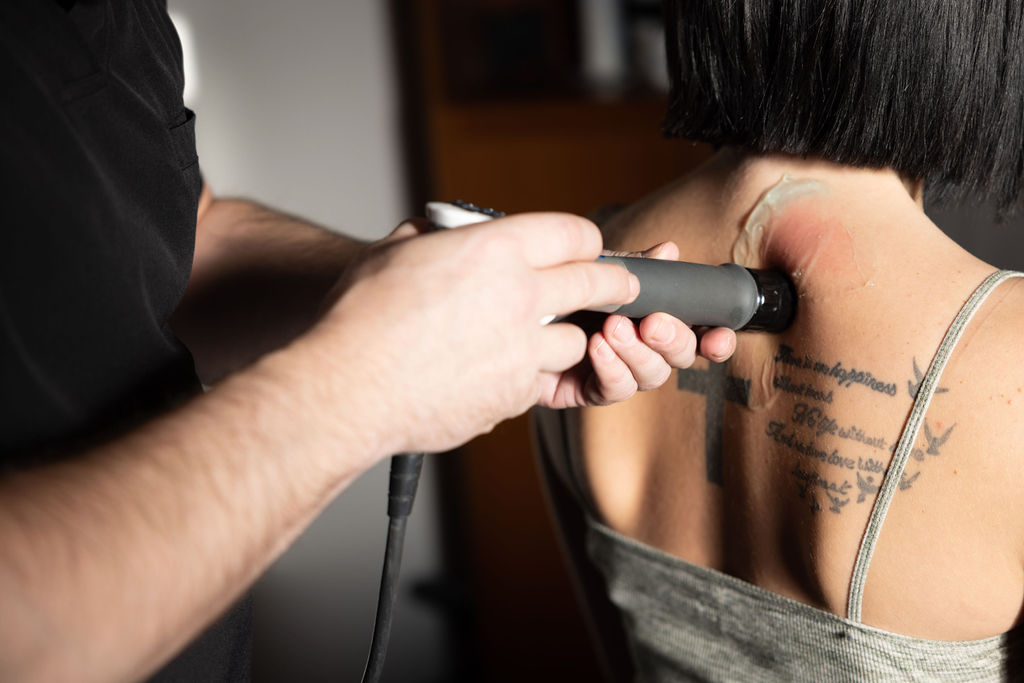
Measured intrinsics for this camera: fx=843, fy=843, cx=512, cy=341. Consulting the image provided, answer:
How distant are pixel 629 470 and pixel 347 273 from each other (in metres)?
0.46

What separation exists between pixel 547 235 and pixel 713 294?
0.20m

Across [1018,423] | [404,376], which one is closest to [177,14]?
[404,376]

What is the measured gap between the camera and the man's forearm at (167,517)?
44cm

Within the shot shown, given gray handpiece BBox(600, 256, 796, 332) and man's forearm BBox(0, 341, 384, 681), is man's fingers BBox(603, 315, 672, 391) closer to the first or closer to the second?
gray handpiece BBox(600, 256, 796, 332)

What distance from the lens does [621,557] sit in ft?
3.22

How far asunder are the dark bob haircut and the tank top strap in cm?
14

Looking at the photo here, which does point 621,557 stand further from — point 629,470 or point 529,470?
point 529,470

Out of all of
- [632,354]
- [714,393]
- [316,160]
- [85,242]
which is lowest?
[316,160]

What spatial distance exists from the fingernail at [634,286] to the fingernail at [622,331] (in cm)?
5

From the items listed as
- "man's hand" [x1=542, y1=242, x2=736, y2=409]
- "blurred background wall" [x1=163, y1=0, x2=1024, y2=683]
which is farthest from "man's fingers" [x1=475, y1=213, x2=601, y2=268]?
"blurred background wall" [x1=163, y1=0, x2=1024, y2=683]

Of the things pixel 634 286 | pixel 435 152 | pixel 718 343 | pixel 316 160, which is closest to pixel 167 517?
pixel 634 286

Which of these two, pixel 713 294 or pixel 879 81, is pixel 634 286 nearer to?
pixel 713 294

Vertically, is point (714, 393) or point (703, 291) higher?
point (703, 291)

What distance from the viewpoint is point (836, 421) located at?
0.76 metres
